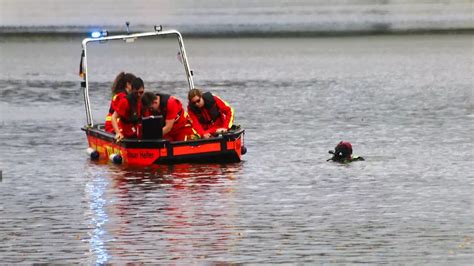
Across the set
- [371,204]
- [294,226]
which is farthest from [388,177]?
[294,226]

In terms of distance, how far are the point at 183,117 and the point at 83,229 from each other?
19.1 ft

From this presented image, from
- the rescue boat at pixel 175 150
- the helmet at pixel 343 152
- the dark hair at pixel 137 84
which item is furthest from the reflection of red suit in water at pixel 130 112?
the helmet at pixel 343 152

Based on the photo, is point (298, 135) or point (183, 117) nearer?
point (183, 117)

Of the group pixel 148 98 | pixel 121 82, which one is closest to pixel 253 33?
pixel 121 82

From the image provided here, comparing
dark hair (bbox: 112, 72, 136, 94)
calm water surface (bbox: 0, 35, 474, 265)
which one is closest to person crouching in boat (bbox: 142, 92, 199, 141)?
calm water surface (bbox: 0, 35, 474, 265)

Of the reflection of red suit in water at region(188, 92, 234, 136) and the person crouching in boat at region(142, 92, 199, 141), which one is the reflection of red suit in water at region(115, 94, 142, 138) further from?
the reflection of red suit in water at region(188, 92, 234, 136)

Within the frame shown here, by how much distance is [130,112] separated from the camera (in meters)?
26.6

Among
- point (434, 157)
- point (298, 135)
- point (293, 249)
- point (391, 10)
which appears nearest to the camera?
point (293, 249)

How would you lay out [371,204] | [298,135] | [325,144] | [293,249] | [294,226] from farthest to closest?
[298,135]
[325,144]
[371,204]
[294,226]
[293,249]

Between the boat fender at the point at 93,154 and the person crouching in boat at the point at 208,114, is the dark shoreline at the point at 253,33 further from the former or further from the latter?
the person crouching in boat at the point at 208,114

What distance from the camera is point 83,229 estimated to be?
21.0 meters

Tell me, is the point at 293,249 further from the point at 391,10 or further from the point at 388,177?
the point at 391,10

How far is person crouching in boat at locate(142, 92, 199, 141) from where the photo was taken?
26.2m

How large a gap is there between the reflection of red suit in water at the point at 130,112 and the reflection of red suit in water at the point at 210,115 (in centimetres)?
86
